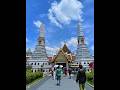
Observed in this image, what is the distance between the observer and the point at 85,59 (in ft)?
191

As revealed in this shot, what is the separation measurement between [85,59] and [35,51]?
27.9ft

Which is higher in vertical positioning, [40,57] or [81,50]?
[81,50]
